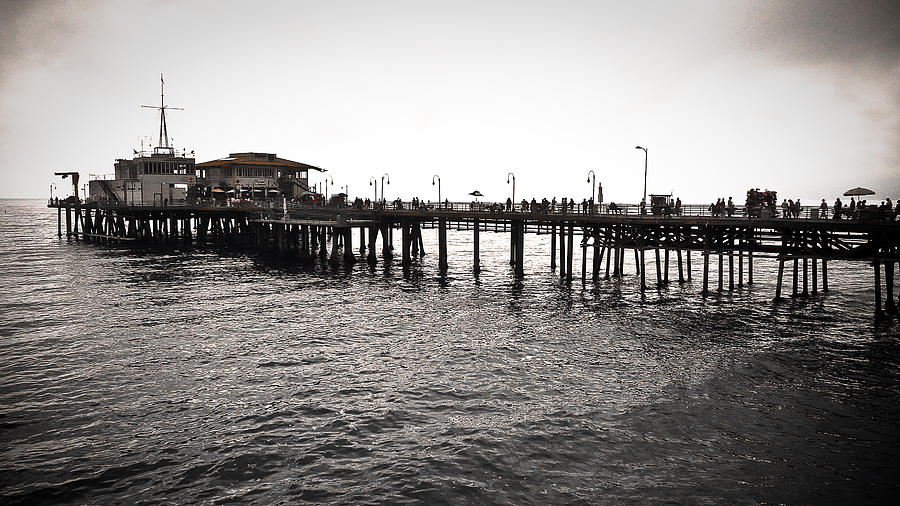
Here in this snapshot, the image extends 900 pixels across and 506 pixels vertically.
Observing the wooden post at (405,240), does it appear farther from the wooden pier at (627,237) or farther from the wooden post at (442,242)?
the wooden post at (442,242)

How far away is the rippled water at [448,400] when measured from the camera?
15.0m

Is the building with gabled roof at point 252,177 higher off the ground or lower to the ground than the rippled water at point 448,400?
higher

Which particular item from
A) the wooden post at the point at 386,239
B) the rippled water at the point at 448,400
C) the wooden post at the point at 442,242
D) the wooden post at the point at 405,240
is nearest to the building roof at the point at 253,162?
the wooden post at the point at 386,239

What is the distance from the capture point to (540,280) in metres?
48.2

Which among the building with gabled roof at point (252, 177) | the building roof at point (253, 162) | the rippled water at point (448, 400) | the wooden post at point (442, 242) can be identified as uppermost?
the building roof at point (253, 162)

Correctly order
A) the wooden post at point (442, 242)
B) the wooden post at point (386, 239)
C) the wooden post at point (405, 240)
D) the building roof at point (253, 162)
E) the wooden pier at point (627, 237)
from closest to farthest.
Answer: the wooden pier at point (627, 237) < the wooden post at point (442, 242) < the wooden post at point (405, 240) < the wooden post at point (386, 239) < the building roof at point (253, 162)

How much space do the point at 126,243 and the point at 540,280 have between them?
205ft

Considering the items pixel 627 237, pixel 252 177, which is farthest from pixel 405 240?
pixel 252 177

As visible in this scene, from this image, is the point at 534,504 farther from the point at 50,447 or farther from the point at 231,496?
the point at 50,447

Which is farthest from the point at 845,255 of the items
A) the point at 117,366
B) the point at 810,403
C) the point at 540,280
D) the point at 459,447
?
the point at 117,366

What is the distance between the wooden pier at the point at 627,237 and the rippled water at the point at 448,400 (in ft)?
12.0

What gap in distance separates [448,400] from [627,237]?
92.5ft

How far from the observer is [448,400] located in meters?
20.6

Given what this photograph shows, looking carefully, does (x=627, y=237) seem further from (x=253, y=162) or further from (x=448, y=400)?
(x=253, y=162)
